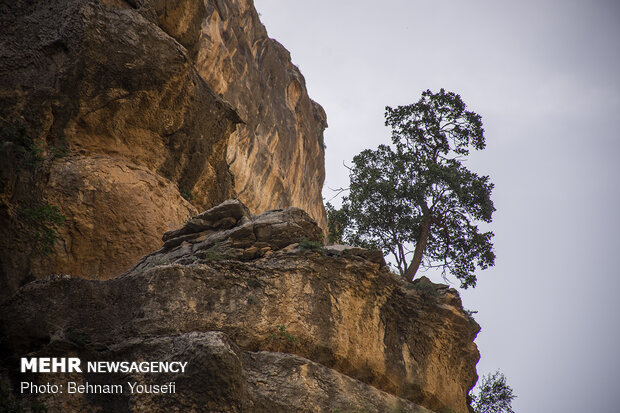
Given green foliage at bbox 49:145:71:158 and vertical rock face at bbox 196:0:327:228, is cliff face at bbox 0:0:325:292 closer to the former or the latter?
green foliage at bbox 49:145:71:158

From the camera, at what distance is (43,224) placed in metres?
16.0

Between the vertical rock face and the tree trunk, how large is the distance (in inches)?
436

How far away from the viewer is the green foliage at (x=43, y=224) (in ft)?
50.6

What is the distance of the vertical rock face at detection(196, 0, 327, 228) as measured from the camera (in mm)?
30828

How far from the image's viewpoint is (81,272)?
1758 cm

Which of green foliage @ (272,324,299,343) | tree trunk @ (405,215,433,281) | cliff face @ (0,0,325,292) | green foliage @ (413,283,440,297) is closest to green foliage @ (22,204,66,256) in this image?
cliff face @ (0,0,325,292)

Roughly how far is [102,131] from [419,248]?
14.5m

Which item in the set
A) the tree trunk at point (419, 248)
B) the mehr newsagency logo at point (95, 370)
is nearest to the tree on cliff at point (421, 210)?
the tree trunk at point (419, 248)

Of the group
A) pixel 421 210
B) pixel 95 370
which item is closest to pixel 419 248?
pixel 421 210

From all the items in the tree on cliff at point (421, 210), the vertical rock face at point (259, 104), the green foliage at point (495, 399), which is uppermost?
the vertical rock face at point (259, 104)

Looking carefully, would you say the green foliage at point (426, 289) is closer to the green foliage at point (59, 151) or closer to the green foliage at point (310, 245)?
the green foliage at point (310, 245)

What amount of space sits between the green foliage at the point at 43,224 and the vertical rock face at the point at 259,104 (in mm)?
14896

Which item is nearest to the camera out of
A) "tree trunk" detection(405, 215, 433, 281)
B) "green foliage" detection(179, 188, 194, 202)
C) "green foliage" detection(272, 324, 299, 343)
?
"green foliage" detection(272, 324, 299, 343)

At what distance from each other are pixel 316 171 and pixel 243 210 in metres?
29.7
